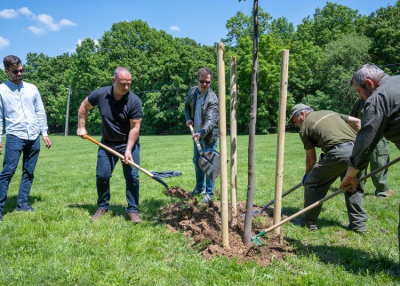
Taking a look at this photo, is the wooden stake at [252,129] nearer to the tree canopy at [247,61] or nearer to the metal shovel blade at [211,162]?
the metal shovel blade at [211,162]

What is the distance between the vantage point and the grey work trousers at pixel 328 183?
430 cm

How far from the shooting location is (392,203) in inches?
227

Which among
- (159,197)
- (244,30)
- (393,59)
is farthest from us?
(244,30)

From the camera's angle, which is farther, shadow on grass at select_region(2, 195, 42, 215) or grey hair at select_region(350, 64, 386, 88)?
shadow on grass at select_region(2, 195, 42, 215)

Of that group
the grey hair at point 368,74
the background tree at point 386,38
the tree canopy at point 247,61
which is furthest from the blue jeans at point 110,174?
the background tree at point 386,38

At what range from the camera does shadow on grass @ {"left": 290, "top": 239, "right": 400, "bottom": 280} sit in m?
3.36

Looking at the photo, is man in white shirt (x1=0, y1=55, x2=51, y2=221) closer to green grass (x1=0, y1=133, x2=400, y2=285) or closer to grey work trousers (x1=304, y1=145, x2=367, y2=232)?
green grass (x1=0, y1=133, x2=400, y2=285)

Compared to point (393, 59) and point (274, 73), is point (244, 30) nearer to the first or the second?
point (274, 73)

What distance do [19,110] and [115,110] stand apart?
1715 millimetres

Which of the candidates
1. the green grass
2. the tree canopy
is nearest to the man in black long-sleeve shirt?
the green grass

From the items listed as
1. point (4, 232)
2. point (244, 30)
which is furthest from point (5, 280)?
point (244, 30)

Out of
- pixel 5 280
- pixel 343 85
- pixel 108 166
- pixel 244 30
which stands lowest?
pixel 5 280

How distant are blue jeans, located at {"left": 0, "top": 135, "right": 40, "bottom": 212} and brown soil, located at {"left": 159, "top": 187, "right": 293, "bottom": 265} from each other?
7.98ft

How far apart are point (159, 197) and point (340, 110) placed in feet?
113
